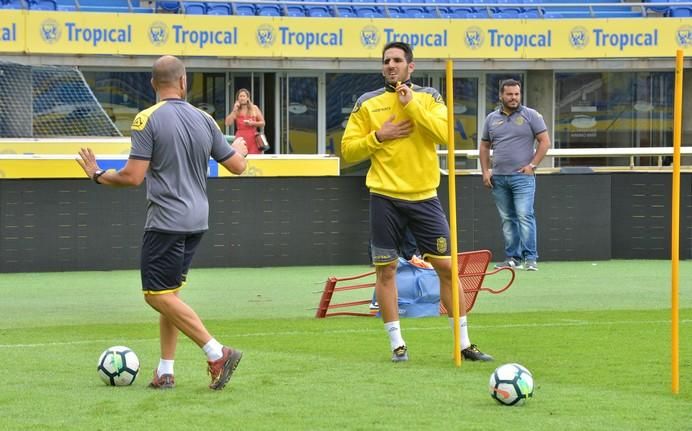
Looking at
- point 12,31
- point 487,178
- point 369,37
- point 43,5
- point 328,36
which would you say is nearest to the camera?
point 487,178

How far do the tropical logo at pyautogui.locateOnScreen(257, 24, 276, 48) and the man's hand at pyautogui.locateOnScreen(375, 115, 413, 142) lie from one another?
2005cm

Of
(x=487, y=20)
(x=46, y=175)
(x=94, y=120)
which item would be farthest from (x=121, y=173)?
(x=487, y=20)

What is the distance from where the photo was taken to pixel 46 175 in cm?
1716

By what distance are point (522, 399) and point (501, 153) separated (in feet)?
28.6

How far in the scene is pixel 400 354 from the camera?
856cm

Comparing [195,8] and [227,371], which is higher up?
[195,8]

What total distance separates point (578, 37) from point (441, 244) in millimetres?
22068

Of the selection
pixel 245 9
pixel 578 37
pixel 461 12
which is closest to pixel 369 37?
pixel 245 9

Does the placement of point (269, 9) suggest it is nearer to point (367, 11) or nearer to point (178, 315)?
point (367, 11)

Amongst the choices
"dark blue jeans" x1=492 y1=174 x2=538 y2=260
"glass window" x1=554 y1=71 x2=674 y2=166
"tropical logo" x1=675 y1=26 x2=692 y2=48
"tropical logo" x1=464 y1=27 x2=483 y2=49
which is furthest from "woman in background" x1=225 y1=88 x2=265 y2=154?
"tropical logo" x1=675 y1=26 x2=692 y2=48

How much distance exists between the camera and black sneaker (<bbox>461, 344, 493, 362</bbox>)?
854 centimetres

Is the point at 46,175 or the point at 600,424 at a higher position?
the point at 46,175

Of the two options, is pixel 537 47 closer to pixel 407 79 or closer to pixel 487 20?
pixel 487 20

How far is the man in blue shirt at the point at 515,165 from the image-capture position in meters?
15.3
